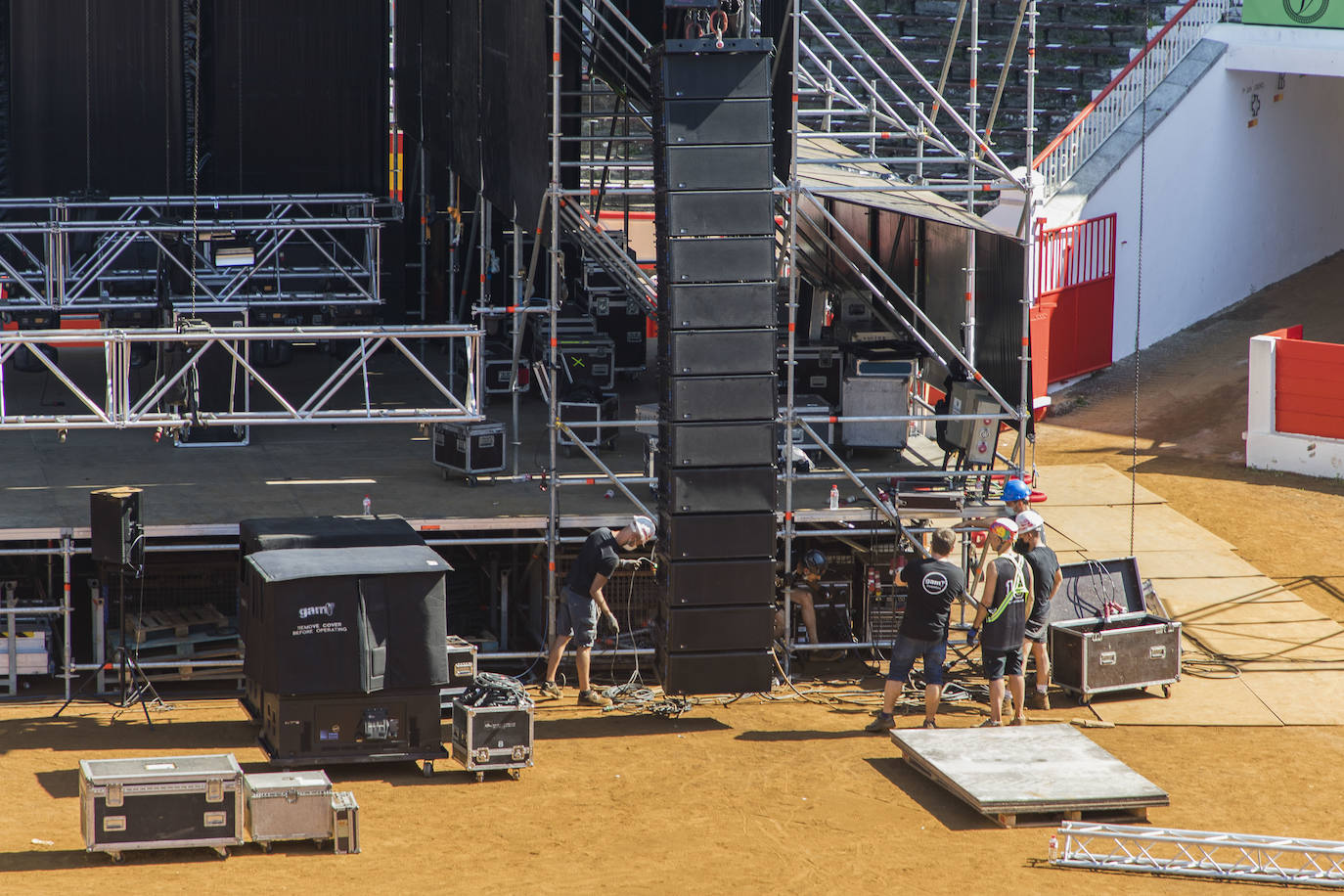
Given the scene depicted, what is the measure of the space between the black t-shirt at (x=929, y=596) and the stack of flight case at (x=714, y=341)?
1138 mm

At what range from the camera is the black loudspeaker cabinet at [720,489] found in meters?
14.6

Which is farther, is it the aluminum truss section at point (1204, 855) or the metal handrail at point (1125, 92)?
the metal handrail at point (1125, 92)

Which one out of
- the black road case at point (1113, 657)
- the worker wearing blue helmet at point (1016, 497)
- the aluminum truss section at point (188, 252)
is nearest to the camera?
the worker wearing blue helmet at point (1016, 497)

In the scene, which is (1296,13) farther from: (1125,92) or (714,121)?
(714,121)

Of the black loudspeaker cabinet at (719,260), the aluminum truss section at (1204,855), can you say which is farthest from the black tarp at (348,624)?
the aluminum truss section at (1204,855)

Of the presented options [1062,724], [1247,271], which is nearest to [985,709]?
[1062,724]

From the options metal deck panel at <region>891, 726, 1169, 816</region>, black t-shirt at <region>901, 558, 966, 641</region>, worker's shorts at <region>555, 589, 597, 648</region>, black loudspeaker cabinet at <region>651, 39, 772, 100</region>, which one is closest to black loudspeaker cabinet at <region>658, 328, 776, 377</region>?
black loudspeaker cabinet at <region>651, 39, 772, 100</region>

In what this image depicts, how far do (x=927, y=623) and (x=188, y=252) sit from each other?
429 inches

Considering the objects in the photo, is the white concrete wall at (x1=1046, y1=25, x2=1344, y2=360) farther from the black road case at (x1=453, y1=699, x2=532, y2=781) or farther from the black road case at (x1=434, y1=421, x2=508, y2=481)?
the black road case at (x1=453, y1=699, x2=532, y2=781)

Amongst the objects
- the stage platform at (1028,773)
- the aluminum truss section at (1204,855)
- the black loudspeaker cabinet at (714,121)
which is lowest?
the aluminum truss section at (1204,855)

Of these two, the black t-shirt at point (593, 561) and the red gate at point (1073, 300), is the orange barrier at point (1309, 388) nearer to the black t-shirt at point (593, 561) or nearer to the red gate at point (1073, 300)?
the red gate at point (1073, 300)

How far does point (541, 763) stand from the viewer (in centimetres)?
1397

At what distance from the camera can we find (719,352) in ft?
47.8

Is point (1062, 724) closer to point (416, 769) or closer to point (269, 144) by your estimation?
point (416, 769)
